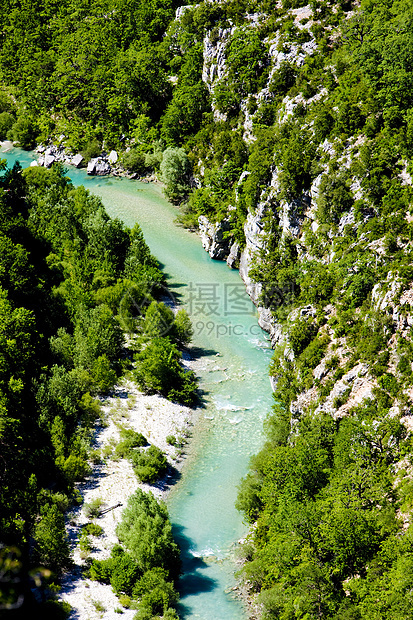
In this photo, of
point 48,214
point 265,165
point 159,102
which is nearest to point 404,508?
point 265,165

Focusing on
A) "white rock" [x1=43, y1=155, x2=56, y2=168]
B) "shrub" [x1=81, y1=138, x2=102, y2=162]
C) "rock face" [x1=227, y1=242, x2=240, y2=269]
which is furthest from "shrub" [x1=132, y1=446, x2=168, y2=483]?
"white rock" [x1=43, y1=155, x2=56, y2=168]

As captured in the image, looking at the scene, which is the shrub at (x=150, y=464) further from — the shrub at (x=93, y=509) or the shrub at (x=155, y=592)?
the shrub at (x=155, y=592)

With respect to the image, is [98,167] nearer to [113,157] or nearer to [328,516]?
[113,157]

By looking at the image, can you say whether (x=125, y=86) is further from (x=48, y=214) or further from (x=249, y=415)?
(x=249, y=415)

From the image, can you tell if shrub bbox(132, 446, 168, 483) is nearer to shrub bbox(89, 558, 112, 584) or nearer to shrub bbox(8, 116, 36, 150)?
shrub bbox(89, 558, 112, 584)

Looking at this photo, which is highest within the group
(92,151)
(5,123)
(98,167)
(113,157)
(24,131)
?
(5,123)

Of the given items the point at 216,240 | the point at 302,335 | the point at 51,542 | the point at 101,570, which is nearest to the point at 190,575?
the point at 101,570

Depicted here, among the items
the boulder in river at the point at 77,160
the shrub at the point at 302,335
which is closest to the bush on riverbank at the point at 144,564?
the shrub at the point at 302,335
